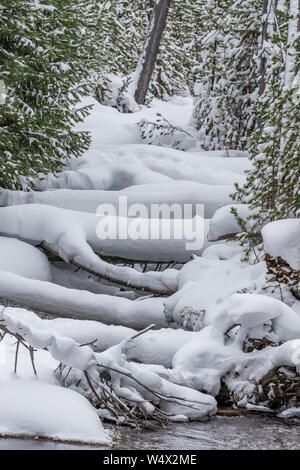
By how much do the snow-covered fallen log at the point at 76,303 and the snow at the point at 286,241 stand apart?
1.85m

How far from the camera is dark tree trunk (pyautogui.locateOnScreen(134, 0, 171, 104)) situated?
1902 centimetres

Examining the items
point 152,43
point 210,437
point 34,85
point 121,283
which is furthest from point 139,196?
point 152,43

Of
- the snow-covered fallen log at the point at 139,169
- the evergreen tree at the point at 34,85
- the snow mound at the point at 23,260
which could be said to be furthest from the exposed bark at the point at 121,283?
the snow-covered fallen log at the point at 139,169

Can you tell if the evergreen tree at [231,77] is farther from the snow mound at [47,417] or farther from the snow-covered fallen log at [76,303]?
the snow mound at [47,417]

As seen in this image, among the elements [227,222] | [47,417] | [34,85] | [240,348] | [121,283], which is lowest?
[121,283]

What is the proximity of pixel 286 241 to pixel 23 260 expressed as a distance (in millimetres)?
3961

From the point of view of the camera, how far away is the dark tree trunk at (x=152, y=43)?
19016 mm

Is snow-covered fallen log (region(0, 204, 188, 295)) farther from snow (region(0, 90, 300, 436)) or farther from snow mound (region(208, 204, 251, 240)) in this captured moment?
snow mound (region(208, 204, 251, 240))

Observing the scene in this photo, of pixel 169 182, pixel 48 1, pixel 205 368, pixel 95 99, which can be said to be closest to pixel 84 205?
pixel 169 182

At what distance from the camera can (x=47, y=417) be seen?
4.45 meters

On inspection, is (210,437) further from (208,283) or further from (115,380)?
(208,283)
